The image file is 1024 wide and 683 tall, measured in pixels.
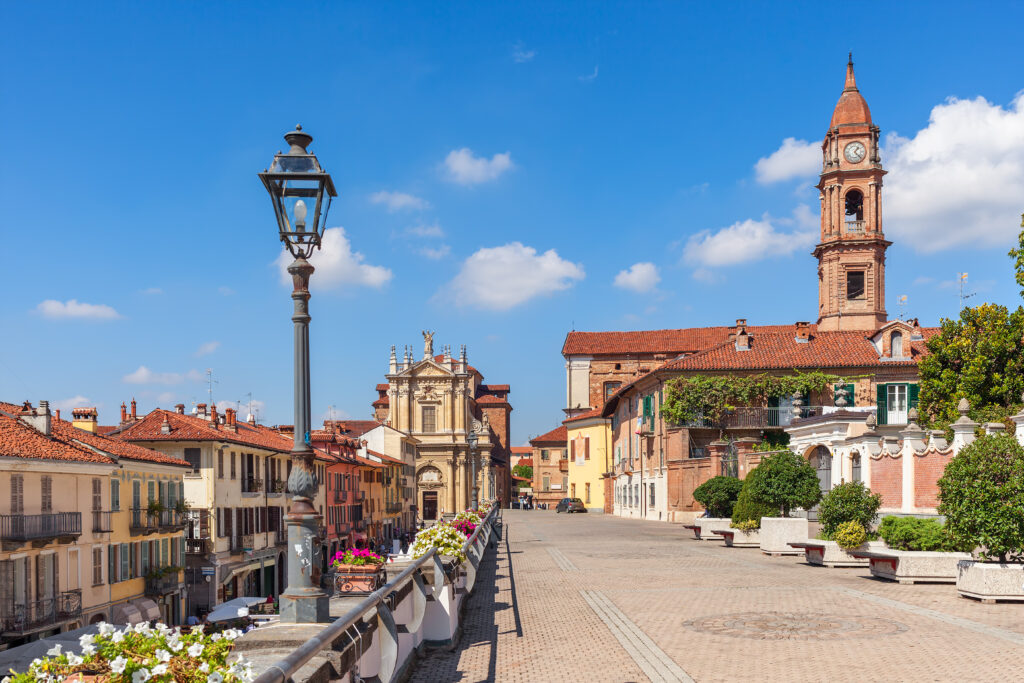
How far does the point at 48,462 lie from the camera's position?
28.1m

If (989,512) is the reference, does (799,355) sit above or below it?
above

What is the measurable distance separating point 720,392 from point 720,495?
1560 centimetres

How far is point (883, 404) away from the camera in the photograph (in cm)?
4962

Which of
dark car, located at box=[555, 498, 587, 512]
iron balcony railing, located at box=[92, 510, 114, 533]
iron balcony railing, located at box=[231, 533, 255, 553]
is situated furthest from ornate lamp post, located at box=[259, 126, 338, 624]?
dark car, located at box=[555, 498, 587, 512]

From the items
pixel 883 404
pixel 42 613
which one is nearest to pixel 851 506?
pixel 42 613

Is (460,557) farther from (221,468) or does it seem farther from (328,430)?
(328,430)

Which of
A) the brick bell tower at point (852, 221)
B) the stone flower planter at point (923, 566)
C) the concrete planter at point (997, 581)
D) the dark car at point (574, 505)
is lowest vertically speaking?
the dark car at point (574, 505)

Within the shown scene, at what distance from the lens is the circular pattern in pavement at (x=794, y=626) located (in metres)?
11.9

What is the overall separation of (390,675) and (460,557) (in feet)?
22.7

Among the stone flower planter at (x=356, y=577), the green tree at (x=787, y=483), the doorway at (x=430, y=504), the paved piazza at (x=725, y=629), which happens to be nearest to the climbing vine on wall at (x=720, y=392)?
the green tree at (x=787, y=483)

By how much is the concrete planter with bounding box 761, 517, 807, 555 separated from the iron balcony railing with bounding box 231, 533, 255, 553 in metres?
25.9

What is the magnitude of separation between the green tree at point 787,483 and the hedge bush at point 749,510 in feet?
1.14

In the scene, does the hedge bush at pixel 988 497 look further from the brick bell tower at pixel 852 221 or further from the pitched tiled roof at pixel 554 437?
the pitched tiled roof at pixel 554 437

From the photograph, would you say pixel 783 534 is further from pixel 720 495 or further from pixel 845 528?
pixel 720 495
